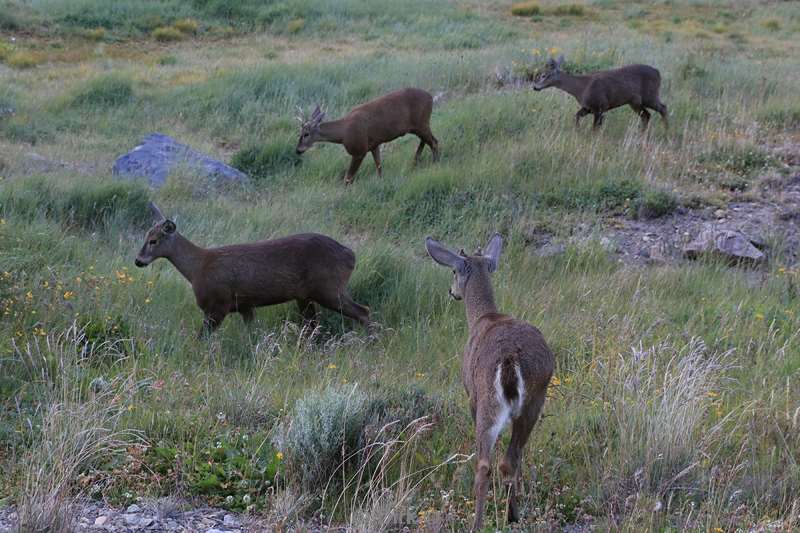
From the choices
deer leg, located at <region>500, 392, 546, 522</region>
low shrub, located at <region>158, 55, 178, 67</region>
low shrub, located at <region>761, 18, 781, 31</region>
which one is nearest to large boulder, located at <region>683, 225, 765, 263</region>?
deer leg, located at <region>500, 392, 546, 522</region>

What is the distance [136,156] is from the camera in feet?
42.4

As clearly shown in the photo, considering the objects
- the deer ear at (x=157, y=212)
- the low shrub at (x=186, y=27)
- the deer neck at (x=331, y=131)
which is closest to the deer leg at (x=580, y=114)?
the deer neck at (x=331, y=131)

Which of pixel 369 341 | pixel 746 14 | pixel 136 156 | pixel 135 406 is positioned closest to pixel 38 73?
pixel 136 156

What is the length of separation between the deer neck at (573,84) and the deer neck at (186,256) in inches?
282

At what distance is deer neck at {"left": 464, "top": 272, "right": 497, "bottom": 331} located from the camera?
593 cm

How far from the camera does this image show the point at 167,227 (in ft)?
27.8

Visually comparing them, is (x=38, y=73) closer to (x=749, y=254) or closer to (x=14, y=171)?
(x=14, y=171)

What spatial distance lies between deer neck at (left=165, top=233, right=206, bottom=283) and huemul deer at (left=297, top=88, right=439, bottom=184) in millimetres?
4870

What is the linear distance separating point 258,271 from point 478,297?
2.80 m

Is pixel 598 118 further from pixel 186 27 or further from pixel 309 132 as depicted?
pixel 186 27

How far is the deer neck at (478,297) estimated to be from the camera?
5.93 metres

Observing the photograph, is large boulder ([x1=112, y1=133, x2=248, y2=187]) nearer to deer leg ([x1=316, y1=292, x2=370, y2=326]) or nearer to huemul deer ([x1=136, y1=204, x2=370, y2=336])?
huemul deer ([x1=136, y1=204, x2=370, y2=336])

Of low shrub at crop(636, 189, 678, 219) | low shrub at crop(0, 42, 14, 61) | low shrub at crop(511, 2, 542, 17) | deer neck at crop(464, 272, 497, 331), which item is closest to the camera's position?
deer neck at crop(464, 272, 497, 331)

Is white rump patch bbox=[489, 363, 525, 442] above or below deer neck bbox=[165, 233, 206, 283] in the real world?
above
